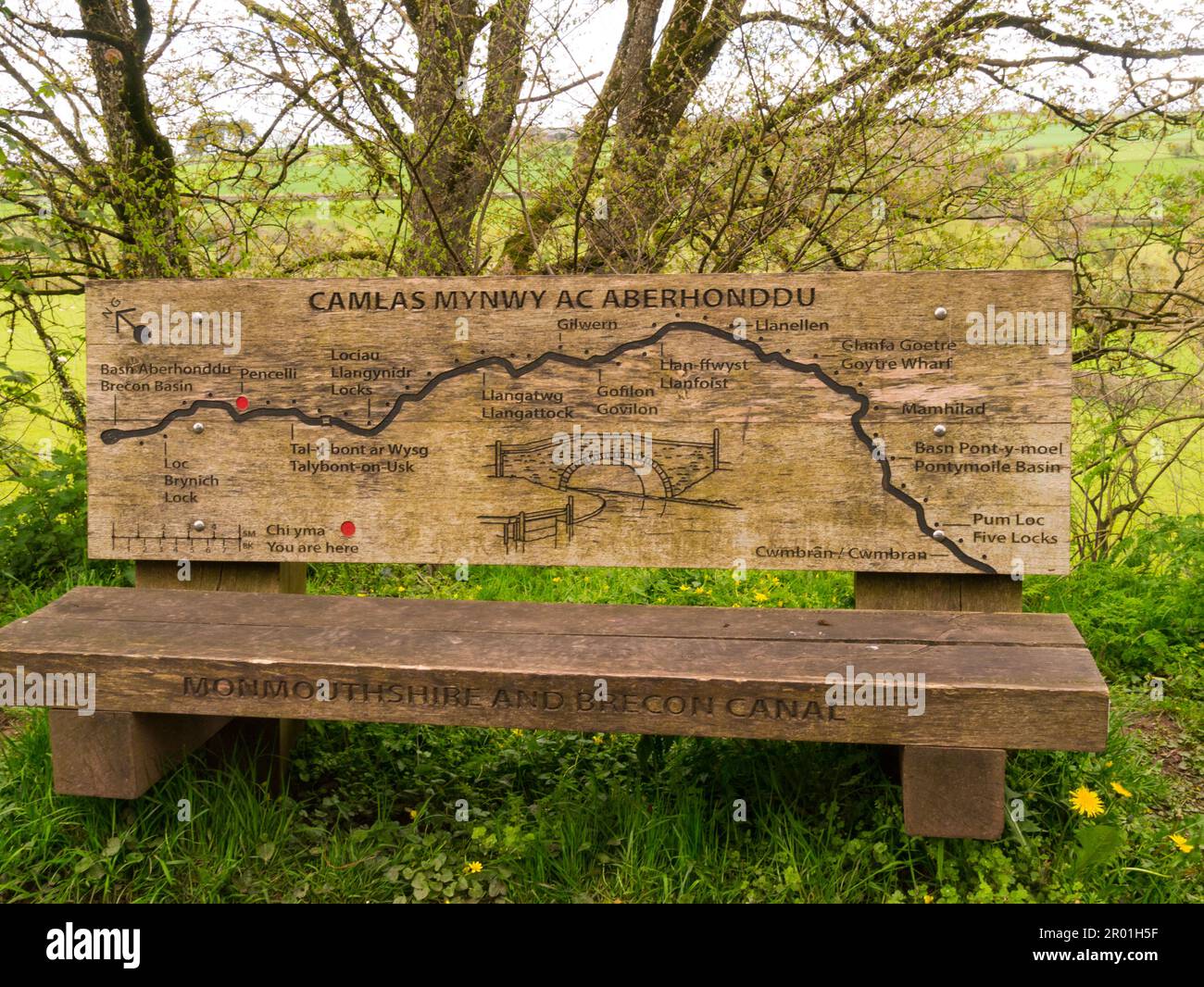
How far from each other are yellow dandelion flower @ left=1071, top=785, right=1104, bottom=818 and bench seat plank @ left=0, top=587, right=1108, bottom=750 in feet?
1.37

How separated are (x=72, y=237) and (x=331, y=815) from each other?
324 cm

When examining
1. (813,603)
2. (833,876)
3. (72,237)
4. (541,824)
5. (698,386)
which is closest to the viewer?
(833,876)

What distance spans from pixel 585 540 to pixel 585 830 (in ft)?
2.56

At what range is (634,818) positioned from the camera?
2.30 m

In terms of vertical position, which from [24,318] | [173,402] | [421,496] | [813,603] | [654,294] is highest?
[24,318]

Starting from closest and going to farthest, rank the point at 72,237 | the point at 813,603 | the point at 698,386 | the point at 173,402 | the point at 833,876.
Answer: the point at 833,876
the point at 698,386
the point at 173,402
the point at 813,603
the point at 72,237

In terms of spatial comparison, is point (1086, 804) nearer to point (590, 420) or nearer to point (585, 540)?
point (585, 540)

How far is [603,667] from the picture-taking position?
204cm

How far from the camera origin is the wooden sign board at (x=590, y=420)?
2.40 m

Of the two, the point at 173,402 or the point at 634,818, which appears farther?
the point at 173,402

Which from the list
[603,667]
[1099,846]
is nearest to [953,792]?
[1099,846]

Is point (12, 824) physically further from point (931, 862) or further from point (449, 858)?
point (931, 862)

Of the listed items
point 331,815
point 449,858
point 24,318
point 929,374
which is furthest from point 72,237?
point 929,374

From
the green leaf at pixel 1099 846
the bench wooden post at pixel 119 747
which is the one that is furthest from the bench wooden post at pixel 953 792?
the bench wooden post at pixel 119 747
